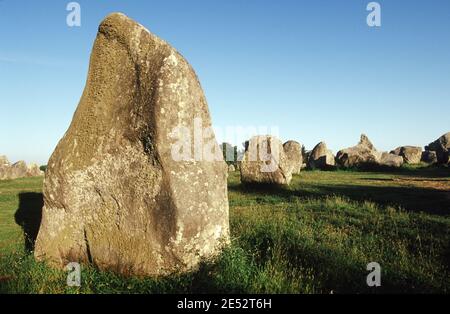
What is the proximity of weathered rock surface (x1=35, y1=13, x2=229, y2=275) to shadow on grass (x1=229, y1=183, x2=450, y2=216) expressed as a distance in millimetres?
8082

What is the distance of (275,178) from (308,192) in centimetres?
245

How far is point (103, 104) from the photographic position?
7.56m

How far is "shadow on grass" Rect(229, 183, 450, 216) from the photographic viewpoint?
13.0 metres

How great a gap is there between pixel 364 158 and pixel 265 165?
1549 cm

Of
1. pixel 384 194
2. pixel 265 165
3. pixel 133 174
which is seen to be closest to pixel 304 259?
pixel 133 174

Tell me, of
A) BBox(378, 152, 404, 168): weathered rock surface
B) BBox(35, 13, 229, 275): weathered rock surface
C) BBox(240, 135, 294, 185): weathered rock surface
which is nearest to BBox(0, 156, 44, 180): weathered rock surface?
BBox(240, 135, 294, 185): weathered rock surface

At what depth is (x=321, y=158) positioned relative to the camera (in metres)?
35.9

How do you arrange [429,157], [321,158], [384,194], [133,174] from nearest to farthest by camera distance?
[133,174]
[384,194]
[321,158]
[429,157]

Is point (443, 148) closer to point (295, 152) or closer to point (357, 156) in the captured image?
point (357, 156)

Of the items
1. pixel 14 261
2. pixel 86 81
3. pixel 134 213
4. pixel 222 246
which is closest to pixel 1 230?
pixel 14 261

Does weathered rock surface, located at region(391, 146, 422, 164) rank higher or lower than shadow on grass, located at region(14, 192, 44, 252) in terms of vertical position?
higher

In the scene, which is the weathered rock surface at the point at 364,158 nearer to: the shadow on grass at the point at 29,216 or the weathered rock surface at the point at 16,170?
the shadow on grass at the point at 29,216

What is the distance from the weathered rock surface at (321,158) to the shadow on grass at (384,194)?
52.0ft

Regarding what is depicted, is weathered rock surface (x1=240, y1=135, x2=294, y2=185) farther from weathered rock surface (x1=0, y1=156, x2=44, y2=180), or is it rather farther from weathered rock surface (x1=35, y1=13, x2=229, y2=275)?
weathered rock surface (x1=0, y1=156, x2=44, y2=180)
